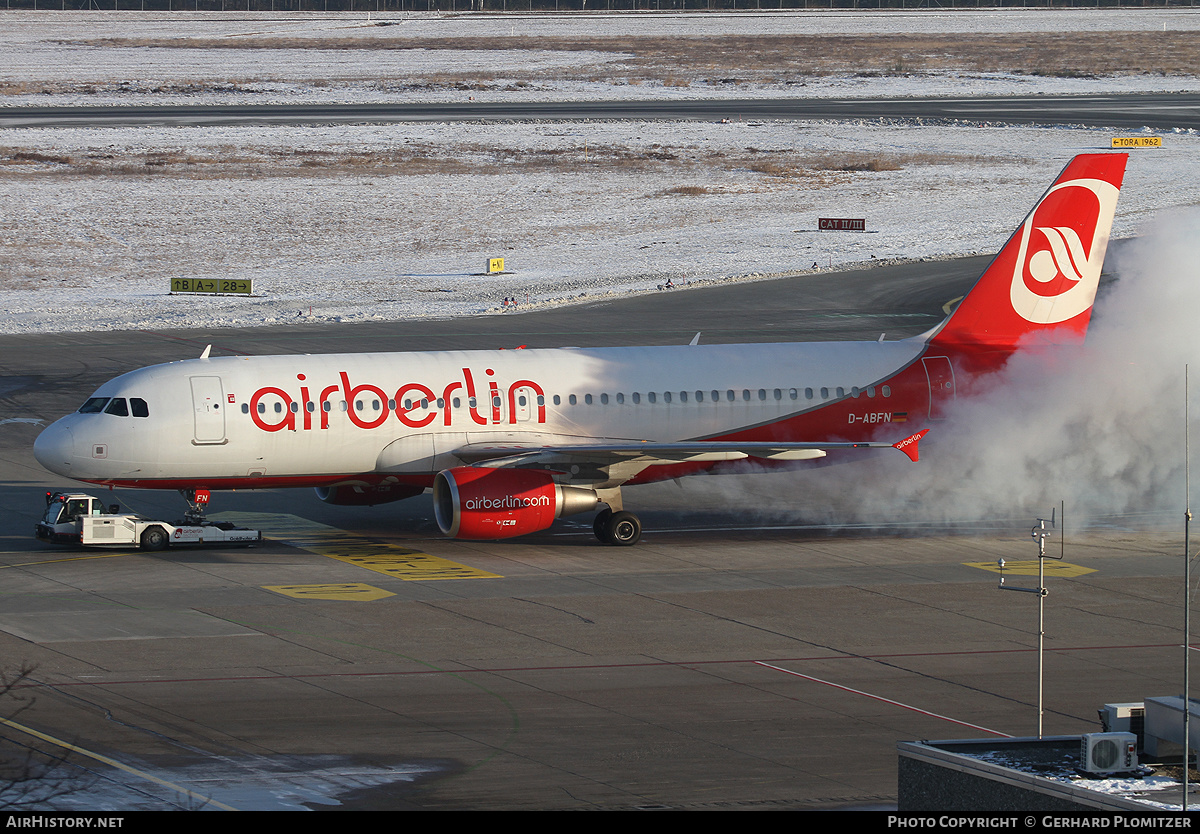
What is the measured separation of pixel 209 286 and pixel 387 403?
3939cm

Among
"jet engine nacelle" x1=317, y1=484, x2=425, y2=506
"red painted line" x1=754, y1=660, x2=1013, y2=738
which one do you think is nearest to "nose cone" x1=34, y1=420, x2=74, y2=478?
"jet engine nacelle" x1=317, y1=484, x2=425, y2=506

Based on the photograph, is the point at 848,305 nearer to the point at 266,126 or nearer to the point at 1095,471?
the point at 1095,471

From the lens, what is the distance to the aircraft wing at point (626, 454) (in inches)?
1454

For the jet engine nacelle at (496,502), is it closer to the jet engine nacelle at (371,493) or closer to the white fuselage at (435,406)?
the white fuselage at (435,406)

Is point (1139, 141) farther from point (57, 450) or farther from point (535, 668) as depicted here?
point (535, 668)

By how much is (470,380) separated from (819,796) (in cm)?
1915

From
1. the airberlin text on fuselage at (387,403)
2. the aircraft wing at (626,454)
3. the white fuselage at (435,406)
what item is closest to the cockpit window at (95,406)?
the white fuselage at (435,406)

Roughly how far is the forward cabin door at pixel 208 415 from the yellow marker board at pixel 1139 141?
81320mm

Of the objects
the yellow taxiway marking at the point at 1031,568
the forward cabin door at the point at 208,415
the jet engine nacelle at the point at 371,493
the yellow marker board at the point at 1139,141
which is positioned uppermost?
the yellow marker board at the point at 1139,141

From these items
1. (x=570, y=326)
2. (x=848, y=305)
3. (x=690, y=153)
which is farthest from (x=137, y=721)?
(x=690, y=153)

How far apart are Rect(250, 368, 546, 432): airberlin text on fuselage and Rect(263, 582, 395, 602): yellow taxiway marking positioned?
199 inches

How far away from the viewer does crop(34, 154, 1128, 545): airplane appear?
37.2m

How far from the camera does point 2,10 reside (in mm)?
191875

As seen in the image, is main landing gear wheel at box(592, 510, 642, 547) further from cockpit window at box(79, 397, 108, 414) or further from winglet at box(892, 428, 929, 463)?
cockpit window at box(79, 397, 108, 414)
